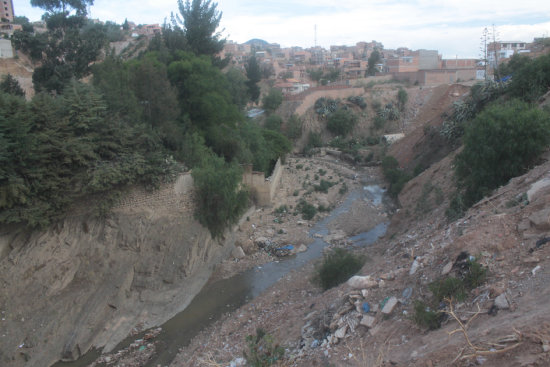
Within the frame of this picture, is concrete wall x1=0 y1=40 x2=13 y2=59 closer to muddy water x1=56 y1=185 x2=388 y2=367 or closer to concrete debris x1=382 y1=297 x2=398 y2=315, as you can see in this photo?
muddy water x1=56 y1=185 x2=388 y2=367

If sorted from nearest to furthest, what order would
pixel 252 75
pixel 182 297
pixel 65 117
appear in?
pixel 65 117 < pixel 182 297 < pixel 252 75

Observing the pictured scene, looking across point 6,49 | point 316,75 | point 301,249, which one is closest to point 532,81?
point 301,249

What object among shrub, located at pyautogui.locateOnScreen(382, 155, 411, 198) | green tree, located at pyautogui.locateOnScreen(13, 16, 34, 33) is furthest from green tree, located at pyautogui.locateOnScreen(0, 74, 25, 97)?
shrub, located at pyautogui.locateOnScreen(382, 155, 411, 198)

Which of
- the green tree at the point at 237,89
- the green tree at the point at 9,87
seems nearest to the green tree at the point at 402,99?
the green tree at the point at 237,89

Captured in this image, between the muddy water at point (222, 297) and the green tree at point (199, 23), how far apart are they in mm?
14132

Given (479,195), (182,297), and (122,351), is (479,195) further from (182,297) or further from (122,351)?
(122,351)

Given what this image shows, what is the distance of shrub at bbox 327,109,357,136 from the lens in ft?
120

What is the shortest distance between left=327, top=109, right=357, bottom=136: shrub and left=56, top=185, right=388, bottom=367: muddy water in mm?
19887

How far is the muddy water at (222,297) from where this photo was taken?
1116 centimetres

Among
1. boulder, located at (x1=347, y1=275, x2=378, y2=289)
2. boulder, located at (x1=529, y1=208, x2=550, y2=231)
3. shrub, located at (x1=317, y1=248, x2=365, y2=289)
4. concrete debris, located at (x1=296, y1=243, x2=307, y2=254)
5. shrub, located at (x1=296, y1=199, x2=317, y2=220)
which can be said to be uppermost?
Answer: boulder, located at (x1=529, y1=208, x2=550, y2=231)

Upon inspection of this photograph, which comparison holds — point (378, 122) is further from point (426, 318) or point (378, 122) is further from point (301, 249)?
point (426, 318)

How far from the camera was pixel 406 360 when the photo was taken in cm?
564

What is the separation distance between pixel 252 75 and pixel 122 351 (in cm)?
3138

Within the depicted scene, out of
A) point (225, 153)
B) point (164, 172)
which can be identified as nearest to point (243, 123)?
point (225, 153)
